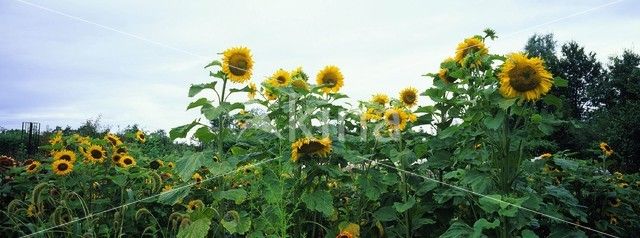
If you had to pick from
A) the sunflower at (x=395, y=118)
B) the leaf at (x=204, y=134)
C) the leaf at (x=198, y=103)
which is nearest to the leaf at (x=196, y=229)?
the leaf at (x=204, y=134)

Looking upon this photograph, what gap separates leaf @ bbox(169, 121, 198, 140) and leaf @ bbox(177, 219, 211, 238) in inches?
21.5

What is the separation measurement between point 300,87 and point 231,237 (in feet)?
3.80

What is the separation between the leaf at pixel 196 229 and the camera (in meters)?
3.04

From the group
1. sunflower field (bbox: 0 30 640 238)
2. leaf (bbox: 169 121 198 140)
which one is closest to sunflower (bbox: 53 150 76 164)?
sunflower field (bbox: 0 30 640 238)

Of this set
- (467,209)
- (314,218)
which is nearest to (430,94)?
(467,209)

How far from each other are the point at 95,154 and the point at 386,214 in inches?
87.9

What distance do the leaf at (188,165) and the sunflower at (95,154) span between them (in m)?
1.25

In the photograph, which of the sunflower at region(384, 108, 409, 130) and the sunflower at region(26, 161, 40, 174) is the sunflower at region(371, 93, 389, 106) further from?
the sunflower at region(26, 161, 40, 174)

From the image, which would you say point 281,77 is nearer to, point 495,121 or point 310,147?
point 310,147

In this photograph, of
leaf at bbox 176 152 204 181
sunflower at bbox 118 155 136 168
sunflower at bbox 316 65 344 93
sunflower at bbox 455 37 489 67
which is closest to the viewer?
leaf at bbox 176 152 204 181

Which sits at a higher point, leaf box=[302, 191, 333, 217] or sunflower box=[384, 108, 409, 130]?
sunflower box=[384, 108, 409, 130]

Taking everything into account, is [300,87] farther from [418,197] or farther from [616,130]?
[616,130]

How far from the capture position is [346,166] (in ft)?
12.1

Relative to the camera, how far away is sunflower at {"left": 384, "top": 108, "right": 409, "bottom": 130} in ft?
12.2
